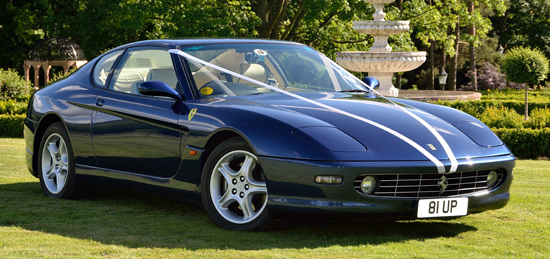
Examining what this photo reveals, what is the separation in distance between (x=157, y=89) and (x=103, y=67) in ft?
4.50

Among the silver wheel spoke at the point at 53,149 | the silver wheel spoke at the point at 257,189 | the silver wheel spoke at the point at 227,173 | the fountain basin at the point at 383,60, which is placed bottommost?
the fountain basin at the point at 383,60

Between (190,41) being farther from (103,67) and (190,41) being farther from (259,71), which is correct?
(103,67)

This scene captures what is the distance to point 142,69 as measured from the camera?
6.12 metres

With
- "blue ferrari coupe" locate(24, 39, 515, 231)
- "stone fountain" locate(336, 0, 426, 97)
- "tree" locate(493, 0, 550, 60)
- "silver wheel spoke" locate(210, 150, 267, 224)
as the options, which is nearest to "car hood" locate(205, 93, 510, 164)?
→ "blue ferrari coupe" locate(24, 39, 515, 231)

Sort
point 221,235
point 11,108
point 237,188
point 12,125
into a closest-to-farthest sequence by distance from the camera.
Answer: point 221,235 < point 237,188 < point 12,125 < point 11,108

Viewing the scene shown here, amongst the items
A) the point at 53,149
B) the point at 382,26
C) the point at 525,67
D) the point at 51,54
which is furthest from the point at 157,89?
the point at 51,54

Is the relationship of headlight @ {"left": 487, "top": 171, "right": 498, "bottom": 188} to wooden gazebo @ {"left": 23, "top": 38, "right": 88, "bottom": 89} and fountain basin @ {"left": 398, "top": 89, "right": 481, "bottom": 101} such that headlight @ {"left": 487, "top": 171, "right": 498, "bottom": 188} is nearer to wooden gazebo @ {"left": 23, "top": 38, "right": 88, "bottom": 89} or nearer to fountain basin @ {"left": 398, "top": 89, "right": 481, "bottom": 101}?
fountain basin @ {"left": 398, "top": 89, "right": 481, "bottom": 101}

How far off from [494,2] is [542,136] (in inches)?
716

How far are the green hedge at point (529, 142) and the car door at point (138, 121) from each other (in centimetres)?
766

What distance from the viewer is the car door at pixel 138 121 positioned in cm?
533

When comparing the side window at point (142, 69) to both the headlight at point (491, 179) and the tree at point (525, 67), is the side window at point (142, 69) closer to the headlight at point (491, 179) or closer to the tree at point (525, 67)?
the headlight at point (491, 179)

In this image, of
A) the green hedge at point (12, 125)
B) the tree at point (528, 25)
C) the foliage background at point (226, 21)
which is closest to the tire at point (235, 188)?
the green hedge at point (12, 125)

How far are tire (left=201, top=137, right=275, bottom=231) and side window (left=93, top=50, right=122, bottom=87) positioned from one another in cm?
182

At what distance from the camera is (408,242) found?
4.59 meters
